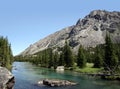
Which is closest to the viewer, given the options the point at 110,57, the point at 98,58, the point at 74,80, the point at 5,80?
the point at 5,80

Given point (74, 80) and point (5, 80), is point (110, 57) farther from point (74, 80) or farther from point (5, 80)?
point (5, 80)

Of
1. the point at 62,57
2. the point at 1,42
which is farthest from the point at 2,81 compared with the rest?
the point at 62,57

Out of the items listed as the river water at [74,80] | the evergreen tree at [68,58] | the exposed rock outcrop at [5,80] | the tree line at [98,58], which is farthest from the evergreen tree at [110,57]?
the exposed rock outcrop at [5,80]

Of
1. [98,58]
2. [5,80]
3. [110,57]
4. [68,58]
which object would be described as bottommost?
[5,80]

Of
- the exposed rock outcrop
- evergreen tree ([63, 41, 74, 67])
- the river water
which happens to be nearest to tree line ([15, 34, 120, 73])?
evergreen tree ([63, 41, 74, 67])

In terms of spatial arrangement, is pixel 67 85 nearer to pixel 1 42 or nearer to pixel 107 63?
pixel 107 63

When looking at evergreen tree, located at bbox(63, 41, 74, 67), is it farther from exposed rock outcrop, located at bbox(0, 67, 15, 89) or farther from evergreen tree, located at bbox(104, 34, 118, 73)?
exposed rock outcrop, located at bbox(0, 67, 15, 89)

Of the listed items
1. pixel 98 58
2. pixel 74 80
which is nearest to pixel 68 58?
pixel 98 58

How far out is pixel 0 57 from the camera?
10606 cm

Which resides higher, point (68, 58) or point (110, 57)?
point (68, 58)

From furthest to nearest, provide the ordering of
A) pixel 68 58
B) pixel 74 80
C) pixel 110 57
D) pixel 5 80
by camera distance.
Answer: pixel 68 58, pixel 110 57, pixel 74 80, pixel 5 80

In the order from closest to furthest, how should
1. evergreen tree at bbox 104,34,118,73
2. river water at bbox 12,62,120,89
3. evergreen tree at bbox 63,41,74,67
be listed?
river water at bbox 12,62,120,89 → evergreen tree at bbox 104,34,118,73 → evergreen tree at bbox 63,41,74,67

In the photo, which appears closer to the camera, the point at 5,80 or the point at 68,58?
the point at 5,80

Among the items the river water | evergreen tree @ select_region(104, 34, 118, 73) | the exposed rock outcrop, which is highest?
evergreen tree @ select_region(104, 34, 118, 73)
